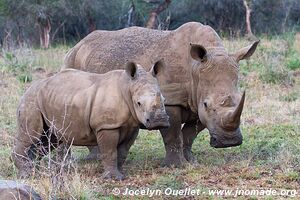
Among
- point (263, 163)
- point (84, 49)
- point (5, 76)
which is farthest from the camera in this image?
point (5, 76)

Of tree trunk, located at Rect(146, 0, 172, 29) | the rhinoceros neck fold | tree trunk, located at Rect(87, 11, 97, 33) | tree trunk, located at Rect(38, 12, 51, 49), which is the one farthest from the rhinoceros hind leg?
tree trunk, located at Rect(87, 11, 97, 33)

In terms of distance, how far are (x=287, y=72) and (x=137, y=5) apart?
15.2m

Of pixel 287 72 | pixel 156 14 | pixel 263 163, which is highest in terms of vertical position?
pixel 263 163

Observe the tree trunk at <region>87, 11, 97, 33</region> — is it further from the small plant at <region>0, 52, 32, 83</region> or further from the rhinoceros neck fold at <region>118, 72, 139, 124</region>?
the rhinoceros neck fold at <region>118, 72, 139, 124</region>

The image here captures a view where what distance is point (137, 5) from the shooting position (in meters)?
27.8

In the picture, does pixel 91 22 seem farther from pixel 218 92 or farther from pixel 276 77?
pixel 218 92

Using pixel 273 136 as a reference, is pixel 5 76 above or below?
below

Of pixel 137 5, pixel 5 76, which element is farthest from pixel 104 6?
pixel 5 76

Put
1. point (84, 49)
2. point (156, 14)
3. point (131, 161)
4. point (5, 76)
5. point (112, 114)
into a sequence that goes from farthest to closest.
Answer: point (156, 14)
point (5, 76)
point (84, 49)
point (131, 161)
point (112, 114)

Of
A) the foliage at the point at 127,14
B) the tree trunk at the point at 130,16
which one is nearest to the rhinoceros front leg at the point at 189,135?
the tree trunk at the point at 130,16

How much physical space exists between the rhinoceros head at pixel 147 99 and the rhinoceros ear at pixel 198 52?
497mm

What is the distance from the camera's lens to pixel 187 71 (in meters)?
7.74

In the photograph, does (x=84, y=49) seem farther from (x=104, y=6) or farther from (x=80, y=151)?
(x=104, y=6)

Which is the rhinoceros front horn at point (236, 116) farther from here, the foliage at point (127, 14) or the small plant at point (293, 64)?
the foliage at point (127, 14)
